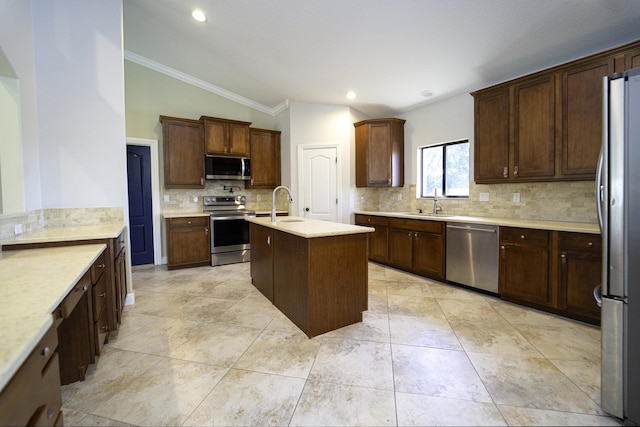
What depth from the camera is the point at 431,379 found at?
1705mm

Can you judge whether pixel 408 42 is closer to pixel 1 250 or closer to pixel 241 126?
pixel 241 126

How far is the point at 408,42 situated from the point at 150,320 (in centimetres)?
384

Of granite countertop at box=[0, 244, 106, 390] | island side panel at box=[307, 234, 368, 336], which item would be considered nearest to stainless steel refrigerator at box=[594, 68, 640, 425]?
island side panel at box=[307, 234, 368, 336]

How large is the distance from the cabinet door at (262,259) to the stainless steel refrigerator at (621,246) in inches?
96.2

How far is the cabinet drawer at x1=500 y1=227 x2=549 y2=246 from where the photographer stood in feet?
8.58

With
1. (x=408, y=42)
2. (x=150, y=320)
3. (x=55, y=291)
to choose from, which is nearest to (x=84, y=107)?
(x=150, y=320)

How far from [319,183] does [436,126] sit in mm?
2111

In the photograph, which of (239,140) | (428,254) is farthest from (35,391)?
(239,140)

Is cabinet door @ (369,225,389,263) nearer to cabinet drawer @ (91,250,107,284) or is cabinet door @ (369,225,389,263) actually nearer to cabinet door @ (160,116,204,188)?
cabinet door @ (160,116,204,188)

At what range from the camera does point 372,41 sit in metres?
2.98

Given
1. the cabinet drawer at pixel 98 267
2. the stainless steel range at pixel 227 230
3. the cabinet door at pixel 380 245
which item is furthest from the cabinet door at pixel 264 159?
the cabinet drawer at pixel 98 267

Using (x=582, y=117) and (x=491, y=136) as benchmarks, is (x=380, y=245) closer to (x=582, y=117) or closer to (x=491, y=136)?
(x=491, y=136)

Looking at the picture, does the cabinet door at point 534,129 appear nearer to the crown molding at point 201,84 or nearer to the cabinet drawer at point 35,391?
the crown molding at point 201,84

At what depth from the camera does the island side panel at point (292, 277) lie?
87.4 inches
